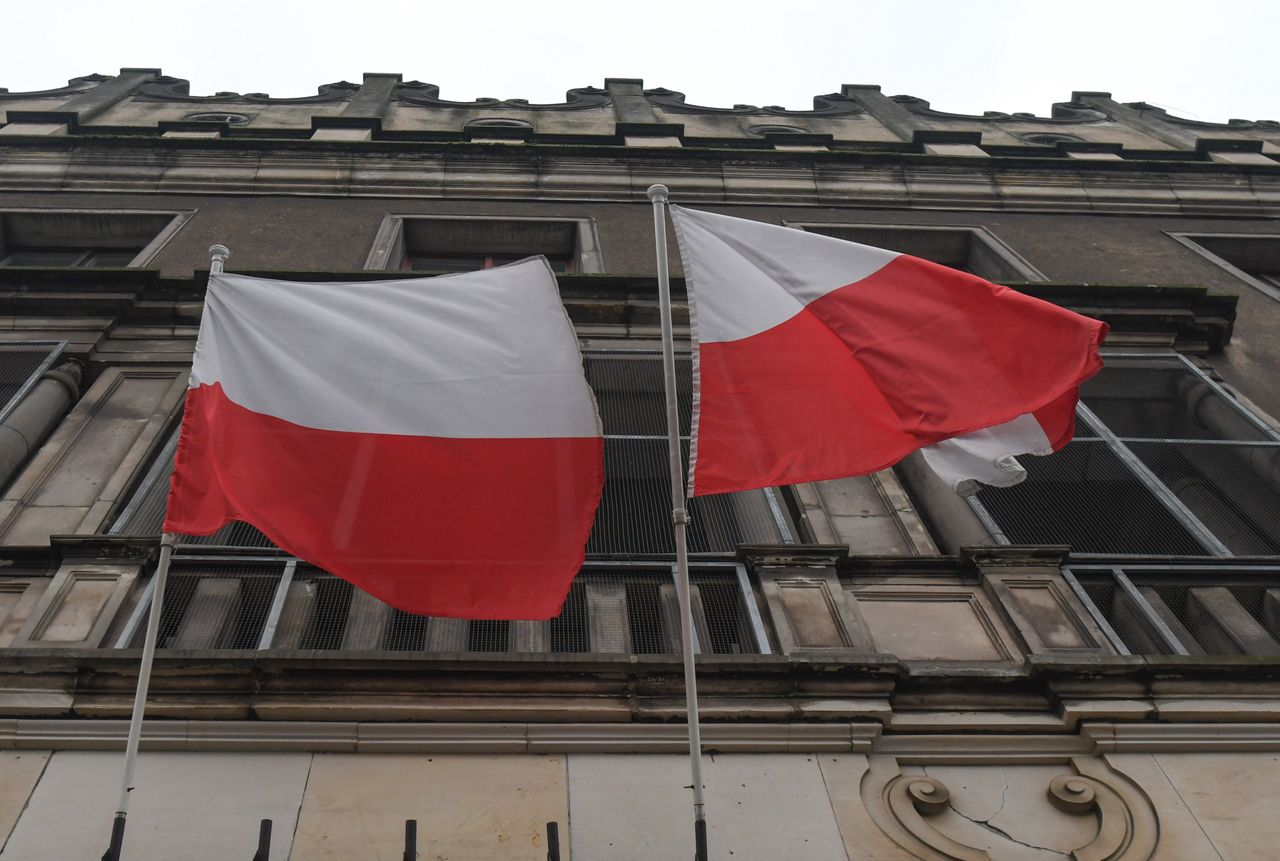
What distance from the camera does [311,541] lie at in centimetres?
649

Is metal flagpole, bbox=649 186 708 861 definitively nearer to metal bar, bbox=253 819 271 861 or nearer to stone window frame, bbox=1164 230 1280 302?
metal bar, bbox=253 819 271 861

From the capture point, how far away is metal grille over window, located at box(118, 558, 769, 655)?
24.0ft

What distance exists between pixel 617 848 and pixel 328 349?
11.8ft

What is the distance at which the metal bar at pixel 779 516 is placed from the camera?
333 inches

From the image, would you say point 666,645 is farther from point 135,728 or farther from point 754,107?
point 754,107

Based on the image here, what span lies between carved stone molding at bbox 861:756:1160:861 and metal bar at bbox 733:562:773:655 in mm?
1022

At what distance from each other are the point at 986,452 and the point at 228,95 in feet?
62.3

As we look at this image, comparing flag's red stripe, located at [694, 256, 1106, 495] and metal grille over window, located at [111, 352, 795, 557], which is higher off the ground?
metal grille over window, located at [111, 352, 795, 557]

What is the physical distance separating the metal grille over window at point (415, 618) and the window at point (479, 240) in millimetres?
7551

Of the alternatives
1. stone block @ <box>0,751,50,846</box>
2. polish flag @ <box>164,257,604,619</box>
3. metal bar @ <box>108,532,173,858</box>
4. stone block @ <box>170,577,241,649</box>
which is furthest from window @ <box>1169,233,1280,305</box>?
stone block @ <box>0,751,50,846</box>

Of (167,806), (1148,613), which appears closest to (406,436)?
(167,806)

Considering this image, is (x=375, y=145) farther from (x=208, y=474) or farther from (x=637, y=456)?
(x=208, y=474)

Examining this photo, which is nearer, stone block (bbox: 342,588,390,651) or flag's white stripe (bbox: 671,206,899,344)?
Result: stone block (bbox: 342,588,390,651)

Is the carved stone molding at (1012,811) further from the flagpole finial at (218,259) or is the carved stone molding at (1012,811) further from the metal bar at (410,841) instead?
the flagpole finial at (218,259)
